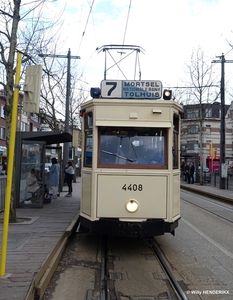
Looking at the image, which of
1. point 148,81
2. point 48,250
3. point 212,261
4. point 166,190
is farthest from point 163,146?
point 48,250

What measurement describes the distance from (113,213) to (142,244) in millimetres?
1672

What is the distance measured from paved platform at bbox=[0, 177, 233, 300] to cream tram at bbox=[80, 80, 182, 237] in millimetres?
928

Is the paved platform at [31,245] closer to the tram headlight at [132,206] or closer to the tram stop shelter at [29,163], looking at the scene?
the tram stop shelter at [29,163]

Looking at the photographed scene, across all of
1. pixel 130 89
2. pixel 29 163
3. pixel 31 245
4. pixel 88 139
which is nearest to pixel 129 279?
pixel 31 245

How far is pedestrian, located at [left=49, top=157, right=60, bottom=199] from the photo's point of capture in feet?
46.3

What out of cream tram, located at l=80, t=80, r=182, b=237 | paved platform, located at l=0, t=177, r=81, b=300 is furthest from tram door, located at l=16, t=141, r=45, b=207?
cream tram, located at l=80, t=80, r=182, b=237

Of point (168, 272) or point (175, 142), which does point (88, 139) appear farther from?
point (168, 272)

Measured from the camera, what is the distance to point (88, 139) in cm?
727

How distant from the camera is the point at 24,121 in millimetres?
60688

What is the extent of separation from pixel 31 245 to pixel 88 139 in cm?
229

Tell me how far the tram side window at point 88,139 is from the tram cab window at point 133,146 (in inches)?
10.5

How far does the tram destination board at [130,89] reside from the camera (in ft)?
23.2

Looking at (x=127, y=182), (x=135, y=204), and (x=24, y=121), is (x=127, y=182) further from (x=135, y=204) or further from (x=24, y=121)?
(x=24, y=121)

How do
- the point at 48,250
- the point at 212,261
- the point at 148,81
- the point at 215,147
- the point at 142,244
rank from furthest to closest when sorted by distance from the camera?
the point at 215,147 < the point at 142,244 < the point at 148,81 < the point at 212,261 < the point at 48,250
